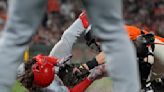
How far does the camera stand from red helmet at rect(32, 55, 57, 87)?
14.9ft

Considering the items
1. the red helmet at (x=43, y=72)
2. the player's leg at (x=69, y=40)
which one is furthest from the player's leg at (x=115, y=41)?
the player's leg at (x=69, y=40)

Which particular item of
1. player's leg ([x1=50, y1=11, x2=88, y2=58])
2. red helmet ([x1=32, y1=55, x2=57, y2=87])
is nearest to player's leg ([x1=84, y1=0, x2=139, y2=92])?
red helmet ([x1=32, y1=55, x2=57, y2=87])

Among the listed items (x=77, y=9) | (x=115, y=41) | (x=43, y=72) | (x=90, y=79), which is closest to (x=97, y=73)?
(x=90, y=79)

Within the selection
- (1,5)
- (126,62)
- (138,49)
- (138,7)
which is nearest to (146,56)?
(138,49)

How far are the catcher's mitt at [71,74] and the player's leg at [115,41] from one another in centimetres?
192

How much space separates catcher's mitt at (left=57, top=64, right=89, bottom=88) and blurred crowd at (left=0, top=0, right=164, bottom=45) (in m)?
7.25

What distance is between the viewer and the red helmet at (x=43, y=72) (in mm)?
4555

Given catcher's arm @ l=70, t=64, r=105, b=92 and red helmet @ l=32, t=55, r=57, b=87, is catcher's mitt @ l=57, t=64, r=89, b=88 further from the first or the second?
red helmet @ l=32, t=55, r=57, b=87

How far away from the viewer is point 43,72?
→ 178 inches

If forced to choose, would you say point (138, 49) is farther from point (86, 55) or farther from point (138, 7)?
point (138, 7)

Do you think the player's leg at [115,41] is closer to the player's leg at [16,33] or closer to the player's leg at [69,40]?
the player's leg at [16,33]

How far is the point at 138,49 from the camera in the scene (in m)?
4.61

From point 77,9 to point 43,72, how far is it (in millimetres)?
8435

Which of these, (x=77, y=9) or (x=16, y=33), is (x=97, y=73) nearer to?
(x=16, y=33)
